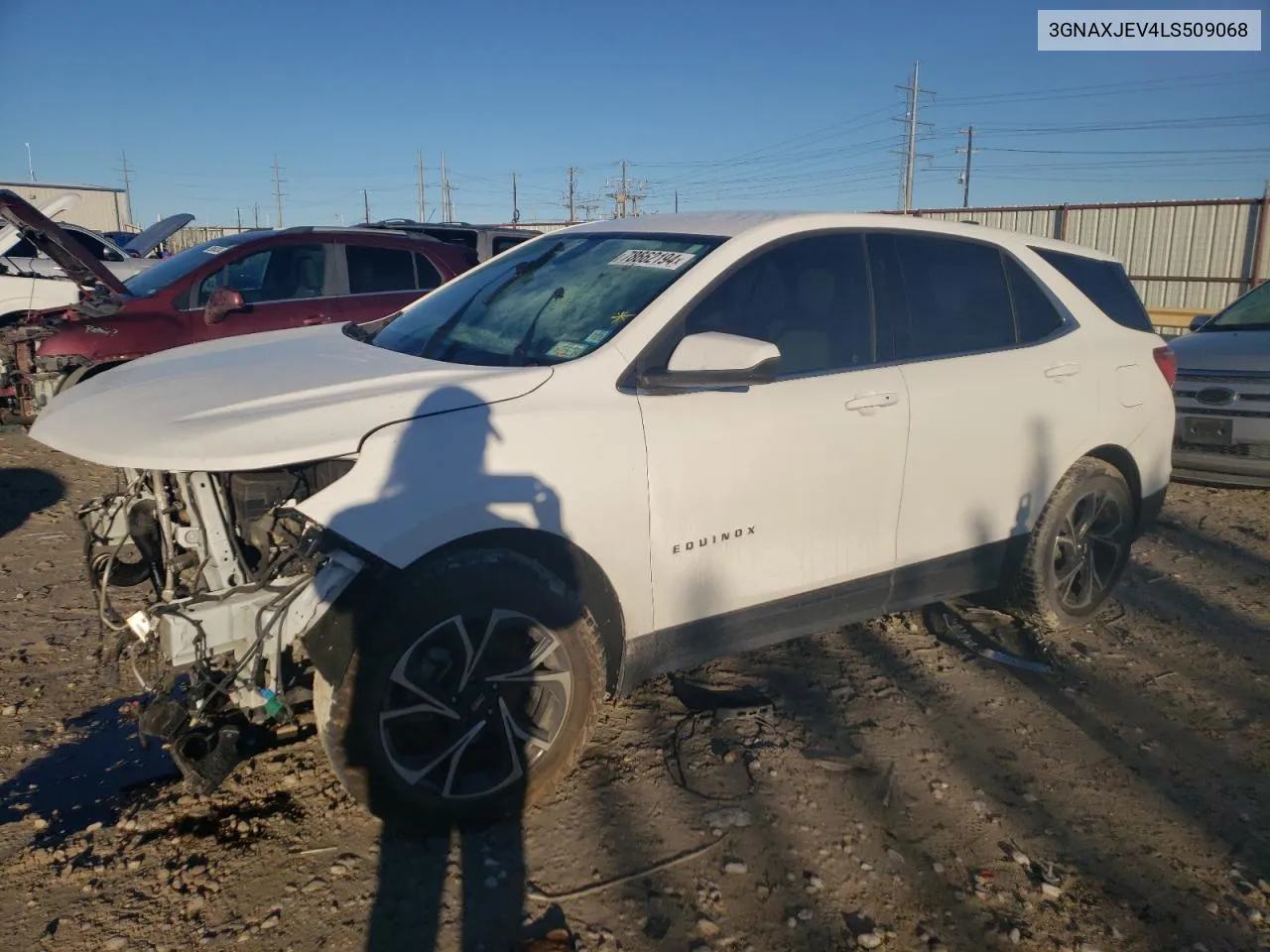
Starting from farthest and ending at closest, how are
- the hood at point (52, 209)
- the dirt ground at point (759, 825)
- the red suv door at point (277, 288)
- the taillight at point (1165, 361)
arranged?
the hood at point (52, 209)
the red suv door at point (277, 288)
the taillight at point (1165, 361)
the dirt ground at point (759, 825)

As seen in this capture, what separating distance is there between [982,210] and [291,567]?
19.1 metres

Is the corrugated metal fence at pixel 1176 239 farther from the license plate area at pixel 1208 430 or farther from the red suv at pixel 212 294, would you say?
the red suv at pixel 212 294

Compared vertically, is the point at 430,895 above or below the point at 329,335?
below

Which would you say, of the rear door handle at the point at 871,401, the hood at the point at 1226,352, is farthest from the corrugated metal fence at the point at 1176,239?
the rear door handle at the point at 871,401

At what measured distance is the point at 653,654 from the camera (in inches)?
130

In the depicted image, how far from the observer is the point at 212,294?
7.18m

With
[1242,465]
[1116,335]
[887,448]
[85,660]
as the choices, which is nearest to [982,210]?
[1242,465]

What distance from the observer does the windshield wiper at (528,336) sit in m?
3.32

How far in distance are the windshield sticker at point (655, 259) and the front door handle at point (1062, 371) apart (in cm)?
177

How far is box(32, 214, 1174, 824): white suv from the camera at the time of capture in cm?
274

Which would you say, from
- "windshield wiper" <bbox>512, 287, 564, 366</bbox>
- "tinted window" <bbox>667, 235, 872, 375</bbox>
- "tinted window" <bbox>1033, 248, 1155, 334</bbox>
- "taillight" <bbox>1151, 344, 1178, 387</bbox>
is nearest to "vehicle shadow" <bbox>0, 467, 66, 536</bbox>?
"windshield wiper" <bbox>512, 287, 564, 366</bbox>

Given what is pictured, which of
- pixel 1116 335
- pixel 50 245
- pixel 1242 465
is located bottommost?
pixel 1242 465

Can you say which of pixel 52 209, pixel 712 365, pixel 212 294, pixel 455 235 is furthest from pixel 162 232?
pixel 712 365

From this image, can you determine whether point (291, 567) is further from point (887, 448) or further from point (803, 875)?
point (887, 448)
